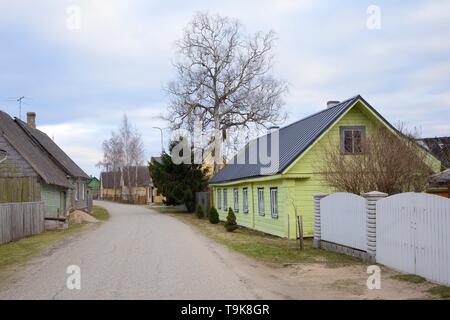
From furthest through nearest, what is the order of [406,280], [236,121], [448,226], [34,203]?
[236,121]
[34,203]
[406,280]
[448,226]

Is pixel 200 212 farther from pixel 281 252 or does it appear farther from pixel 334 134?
pixel 281 252

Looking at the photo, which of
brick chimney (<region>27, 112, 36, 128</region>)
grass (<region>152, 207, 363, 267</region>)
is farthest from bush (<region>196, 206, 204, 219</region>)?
grass (<region>152, 207, 363, 267</region>)

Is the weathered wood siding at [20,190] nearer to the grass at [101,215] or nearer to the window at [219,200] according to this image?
the grass at [101,215]

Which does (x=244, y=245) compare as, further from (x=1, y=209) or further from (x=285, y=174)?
(x=1, y=209)

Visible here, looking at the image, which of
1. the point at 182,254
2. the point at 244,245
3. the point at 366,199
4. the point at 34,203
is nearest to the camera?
the point at 366,199

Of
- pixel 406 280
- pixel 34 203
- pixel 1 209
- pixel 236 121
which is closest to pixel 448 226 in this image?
pixel 406 280

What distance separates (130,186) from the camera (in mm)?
79812

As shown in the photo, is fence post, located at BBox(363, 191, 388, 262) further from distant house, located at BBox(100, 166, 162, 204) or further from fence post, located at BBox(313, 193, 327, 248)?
distant house, located at BBox(100, 166, 162, 204)

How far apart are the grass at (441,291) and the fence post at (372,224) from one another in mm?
3337

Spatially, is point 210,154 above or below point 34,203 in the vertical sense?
above

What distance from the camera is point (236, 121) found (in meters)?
43.6

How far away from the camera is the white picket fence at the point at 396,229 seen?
9656 mm

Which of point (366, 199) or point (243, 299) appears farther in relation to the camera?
point (366, 199)
